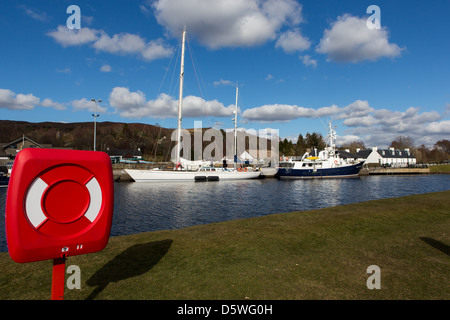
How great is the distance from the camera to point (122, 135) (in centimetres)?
13788

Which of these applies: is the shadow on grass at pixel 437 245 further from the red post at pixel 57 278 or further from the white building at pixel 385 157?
the white building at pixel 385 157

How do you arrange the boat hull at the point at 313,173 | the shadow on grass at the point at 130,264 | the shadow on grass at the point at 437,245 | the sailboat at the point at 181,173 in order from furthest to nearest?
the boat hull at the point at 313,173 → the sailboat at the point at 181,173 → the shadow on grass at the point at 437,245 → the shadow on grass at the point at 130,264

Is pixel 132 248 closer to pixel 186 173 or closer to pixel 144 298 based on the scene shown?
pixel 144 298

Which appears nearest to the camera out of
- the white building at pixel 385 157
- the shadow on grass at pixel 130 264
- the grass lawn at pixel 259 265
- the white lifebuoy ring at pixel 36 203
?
the white lifebuoy ring at pixel 36 203

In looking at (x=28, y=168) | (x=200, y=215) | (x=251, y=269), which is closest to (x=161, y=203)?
(x=200, y=215)

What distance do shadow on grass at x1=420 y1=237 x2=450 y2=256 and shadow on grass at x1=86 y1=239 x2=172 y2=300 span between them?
7921 millimetres

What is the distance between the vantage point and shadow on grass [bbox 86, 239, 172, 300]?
543 centimetres

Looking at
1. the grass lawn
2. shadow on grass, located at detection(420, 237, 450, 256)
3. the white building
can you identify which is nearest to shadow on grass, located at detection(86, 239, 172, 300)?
the grass lawn

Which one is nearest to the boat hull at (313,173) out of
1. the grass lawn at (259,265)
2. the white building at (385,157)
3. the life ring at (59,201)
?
the grass lawn at (259,265)

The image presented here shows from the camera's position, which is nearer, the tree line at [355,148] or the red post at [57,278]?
the red post at [57,278]

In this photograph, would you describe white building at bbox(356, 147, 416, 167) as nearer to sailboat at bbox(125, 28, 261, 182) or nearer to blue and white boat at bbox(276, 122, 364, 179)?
blue and white boat at bbox(276, 122, 364, 179)

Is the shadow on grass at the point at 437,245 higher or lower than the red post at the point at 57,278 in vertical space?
lower

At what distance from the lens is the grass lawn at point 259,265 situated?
4.98 m
